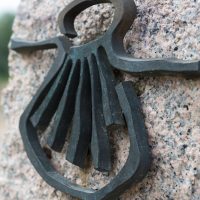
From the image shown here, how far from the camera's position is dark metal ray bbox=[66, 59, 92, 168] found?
111cm

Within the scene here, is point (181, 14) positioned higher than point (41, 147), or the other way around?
point (181, 14)

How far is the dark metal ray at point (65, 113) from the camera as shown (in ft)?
3.79

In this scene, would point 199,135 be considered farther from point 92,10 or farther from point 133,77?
point 92,10

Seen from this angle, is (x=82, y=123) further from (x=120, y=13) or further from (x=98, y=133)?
(x=120, y=13)

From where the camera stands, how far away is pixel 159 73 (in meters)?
0.99

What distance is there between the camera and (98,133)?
1073 mm

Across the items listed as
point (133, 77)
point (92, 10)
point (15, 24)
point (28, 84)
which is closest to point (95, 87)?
point (133, 77)

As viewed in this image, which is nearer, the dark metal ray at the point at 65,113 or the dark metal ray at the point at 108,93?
the dark metal ray at the point at 108,93

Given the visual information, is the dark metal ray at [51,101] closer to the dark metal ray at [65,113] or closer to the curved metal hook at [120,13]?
the dark metal ray at [65,113]

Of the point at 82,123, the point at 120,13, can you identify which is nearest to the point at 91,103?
the point at 82,123

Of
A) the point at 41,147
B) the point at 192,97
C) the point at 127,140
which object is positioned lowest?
the point at 41,147

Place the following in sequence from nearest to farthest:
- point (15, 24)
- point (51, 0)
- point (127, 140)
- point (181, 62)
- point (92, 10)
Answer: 1. point (181, 62)
2. point (127, 140)
3. point (92, 10)
4. point (51, 0)
5. point (15, 24)

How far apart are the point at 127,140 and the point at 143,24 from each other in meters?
0.25

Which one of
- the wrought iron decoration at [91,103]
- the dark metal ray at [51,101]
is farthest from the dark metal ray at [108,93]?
the dark metal ray at [51,101]
